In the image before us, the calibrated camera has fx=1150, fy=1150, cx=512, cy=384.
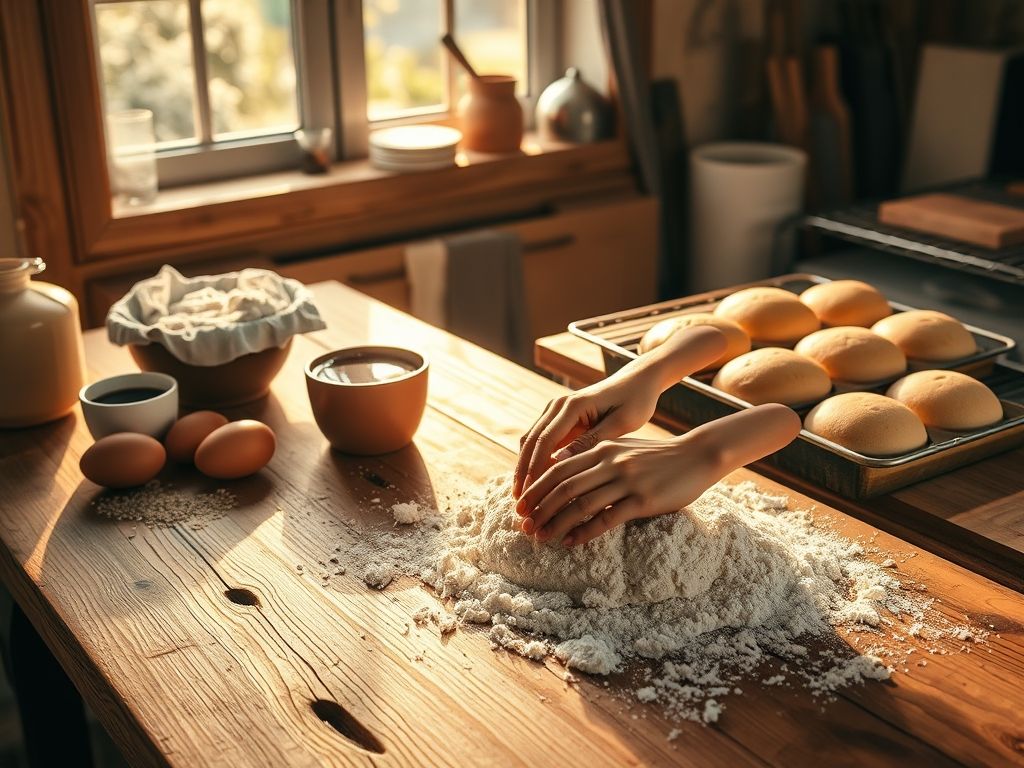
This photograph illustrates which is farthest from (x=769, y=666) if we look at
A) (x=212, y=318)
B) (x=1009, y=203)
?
(x=1009, y=203)

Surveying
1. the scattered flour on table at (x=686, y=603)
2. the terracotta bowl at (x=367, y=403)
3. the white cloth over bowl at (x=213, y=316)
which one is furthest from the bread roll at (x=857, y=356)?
the white cloth over bowl at (x=213, y=316)

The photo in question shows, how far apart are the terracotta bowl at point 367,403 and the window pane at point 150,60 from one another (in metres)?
1.34

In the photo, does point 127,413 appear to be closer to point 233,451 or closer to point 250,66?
point 233,451

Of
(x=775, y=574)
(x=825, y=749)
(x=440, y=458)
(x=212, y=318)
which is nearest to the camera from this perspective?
(x=825, y=749)

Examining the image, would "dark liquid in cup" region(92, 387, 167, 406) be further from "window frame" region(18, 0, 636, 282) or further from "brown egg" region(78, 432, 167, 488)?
"window frame" region(18, 0, 636, 282)

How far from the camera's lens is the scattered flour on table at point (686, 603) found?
87 cm

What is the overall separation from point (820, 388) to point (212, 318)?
71 cm

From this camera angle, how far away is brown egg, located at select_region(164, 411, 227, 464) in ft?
3.99

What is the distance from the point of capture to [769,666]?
875 mm

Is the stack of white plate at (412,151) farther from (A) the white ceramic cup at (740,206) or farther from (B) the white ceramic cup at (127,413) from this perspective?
(B) the white ceramic cup at (127,413)

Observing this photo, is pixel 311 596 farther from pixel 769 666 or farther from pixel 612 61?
pixel 612 61

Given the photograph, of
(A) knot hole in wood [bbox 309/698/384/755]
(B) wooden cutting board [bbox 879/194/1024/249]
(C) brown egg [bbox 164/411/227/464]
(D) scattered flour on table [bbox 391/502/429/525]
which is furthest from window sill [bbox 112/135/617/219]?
(A) knot hole in wood [bbox 309/698/384/755]

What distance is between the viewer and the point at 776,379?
1.27m

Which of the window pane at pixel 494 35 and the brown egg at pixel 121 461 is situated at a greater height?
the window pane at pixel 494 35
